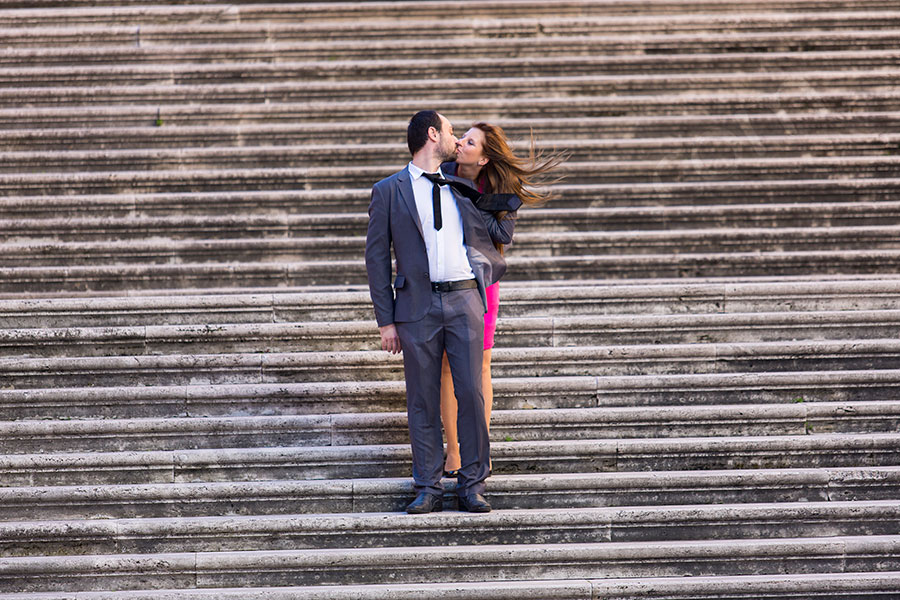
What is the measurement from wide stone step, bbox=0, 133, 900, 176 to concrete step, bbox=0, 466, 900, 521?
11.5 ft

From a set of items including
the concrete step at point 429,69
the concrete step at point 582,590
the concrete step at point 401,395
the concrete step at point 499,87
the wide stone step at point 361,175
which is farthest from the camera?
the concrete step at point 429,69

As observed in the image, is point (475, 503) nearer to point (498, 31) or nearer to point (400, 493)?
point (400, 493)

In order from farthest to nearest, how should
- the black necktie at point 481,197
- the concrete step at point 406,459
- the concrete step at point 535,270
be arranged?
the concrete step at point 535,270, the concrete step at point 406,459, the black necktie at point 481,197

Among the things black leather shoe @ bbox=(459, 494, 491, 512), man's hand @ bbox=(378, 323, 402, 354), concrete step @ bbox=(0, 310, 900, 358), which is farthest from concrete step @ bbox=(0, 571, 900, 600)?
concrete step @ bbox=(0, 310, 900, 358)

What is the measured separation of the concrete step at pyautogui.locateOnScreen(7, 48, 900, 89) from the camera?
27.9ft

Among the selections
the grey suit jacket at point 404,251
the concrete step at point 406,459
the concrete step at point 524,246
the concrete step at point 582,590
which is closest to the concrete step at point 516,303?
the concrete step at point 524,246

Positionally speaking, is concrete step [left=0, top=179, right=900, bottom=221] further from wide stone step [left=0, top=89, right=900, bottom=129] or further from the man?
the man

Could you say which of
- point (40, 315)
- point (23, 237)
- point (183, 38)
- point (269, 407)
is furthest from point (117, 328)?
point (183, 38)

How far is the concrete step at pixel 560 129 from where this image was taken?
8047 mm

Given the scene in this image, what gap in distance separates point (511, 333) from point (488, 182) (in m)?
1.34

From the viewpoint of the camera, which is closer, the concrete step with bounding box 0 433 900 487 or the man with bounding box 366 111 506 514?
the man with bounding box 366 111 506 514

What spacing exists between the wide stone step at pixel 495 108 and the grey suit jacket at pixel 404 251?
3.50 m

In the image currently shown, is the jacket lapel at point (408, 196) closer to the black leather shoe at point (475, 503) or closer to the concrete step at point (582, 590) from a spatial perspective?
the black leather shoe at point (475, 503)

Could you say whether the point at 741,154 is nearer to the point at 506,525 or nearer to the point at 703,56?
the point at 703,56
